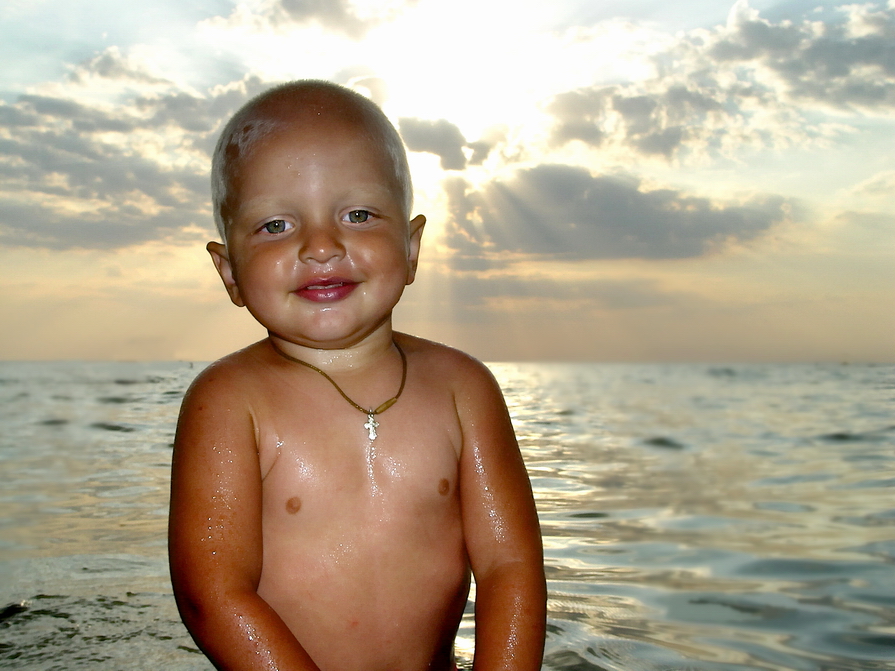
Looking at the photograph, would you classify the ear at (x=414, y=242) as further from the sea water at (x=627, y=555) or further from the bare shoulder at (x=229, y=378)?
the sea water at (x=627, y=555)

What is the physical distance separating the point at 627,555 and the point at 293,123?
262cm

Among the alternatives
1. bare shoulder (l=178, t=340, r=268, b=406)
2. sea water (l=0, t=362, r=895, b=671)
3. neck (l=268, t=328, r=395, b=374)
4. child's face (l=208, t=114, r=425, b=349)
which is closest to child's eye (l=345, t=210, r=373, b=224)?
child's face (l=208, t=114, r=425, b=349)

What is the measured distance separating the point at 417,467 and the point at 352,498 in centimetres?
18

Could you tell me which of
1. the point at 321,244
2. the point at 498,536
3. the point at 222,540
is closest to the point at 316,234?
the point at 321,244

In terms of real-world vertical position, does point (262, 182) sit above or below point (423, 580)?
above

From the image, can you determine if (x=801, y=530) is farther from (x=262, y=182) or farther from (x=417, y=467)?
(x=262, y=182)

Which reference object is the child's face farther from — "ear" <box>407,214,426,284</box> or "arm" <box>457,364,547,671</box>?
"arm" <box>457,364,547,671</box>

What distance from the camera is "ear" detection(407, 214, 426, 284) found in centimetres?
209

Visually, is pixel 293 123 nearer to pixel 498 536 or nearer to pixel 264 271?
pixel 264 271

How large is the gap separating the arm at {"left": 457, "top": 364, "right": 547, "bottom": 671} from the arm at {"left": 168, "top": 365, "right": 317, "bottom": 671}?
1.47 ft

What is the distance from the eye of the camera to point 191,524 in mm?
1791

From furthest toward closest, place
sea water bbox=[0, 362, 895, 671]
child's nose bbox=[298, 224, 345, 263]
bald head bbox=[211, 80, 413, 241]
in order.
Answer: sea water bbox=[0, 362, 895, 671] → bald head bbox=[211, 80, 413, 241] → child's nose bbox=[298, 224, 345, 263]

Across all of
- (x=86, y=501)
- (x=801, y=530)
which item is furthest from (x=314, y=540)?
(x=86, y=501)

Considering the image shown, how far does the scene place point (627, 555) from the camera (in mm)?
3652
